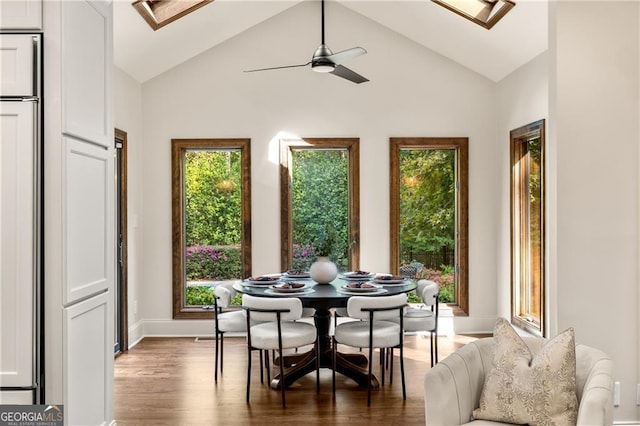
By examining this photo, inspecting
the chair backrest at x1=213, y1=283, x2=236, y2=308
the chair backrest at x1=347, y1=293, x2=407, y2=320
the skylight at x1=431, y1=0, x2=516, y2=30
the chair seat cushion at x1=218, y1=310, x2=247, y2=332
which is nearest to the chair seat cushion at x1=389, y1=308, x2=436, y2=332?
the chair backrest at x1=347, y1=293, x2=407, y2=320

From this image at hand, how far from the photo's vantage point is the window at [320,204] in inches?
255

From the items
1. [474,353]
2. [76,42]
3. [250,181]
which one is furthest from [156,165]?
[474,353]

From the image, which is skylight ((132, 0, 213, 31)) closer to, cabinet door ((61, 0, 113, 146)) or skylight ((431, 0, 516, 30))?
cabinet door ((61, 0, 113, 146))

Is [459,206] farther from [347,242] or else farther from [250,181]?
[250,181]

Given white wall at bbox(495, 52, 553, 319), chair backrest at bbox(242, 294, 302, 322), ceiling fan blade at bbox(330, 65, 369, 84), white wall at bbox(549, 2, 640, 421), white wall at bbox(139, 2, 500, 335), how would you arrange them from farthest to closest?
white wall at bbox(139, 2, 500, 335)
white wall at bbox(495, 52, 553, 319)
ceiling fan blade at bbox(330, 65, 369, 84)
chair backrest at bbox(242, 294, 302, 322)
white wall at bbox(549, 2, 640, 421)

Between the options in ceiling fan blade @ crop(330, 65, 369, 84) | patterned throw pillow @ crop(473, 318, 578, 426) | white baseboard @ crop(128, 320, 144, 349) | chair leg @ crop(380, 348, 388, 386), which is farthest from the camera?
white baseboard @ crop(128, 320, 144, 349)

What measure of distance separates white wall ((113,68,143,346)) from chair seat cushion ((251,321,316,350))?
7.15 ft

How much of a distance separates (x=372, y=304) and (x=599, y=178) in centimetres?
172

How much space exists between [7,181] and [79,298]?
654 mm

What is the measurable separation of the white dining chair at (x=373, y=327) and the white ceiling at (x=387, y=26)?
8.51ft

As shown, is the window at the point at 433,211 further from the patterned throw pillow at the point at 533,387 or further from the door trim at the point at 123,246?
the patterned throw pillow at the point at 533,387

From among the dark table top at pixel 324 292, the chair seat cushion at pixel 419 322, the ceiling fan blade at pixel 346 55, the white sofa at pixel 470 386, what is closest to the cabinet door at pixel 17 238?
the white sofa at pixel 470 386

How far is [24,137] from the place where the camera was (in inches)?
103

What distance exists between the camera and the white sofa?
7.45ft
